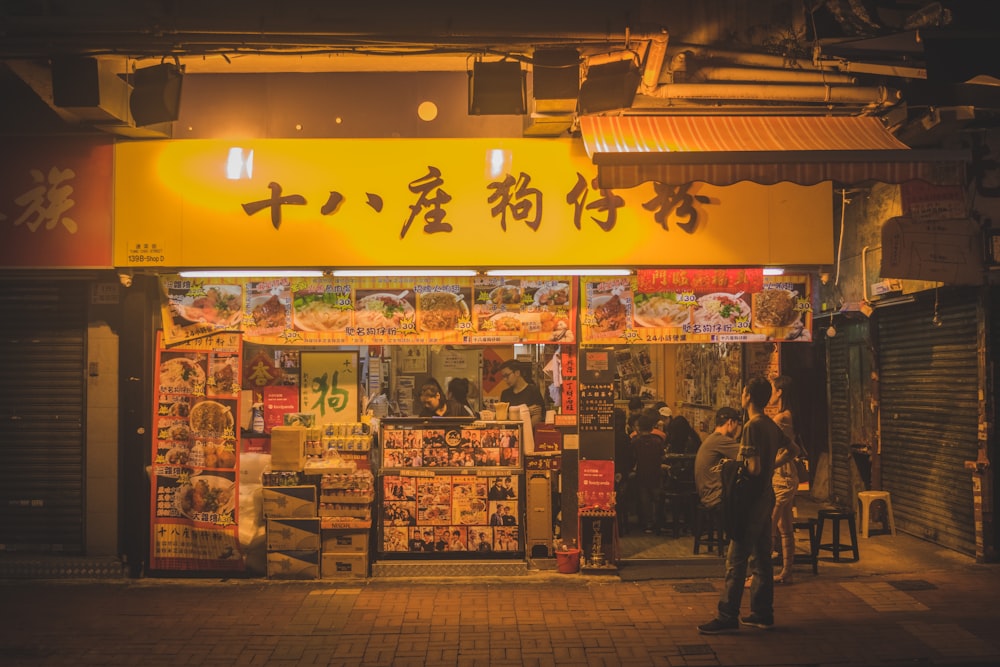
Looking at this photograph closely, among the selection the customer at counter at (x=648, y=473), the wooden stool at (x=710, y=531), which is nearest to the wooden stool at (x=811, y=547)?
the wooden stool at (x=710, y=531)

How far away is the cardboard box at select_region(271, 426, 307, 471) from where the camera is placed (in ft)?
28.8

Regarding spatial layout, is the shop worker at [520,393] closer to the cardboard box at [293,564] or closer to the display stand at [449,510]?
the display stand at [449,510]

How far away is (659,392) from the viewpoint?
1631 centimetres

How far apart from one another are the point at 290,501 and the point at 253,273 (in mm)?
2623

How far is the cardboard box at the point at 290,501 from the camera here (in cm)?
866

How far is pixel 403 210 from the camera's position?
27.6 ft

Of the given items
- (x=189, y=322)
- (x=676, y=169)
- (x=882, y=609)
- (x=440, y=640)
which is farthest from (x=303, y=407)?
(x=882, y=609)

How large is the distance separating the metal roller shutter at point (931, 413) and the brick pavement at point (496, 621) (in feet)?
3.29

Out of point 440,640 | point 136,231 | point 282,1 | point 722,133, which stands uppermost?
point 282,1

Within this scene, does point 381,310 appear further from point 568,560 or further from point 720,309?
point 720,309

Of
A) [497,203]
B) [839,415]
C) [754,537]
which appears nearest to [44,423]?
[497,203]

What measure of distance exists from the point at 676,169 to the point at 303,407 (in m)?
5.73

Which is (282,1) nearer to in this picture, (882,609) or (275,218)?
(275,218)

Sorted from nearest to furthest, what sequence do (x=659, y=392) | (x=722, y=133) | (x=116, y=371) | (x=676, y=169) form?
(x=676, y=169)
(x=722, y=133)
(x=116, y=371)
(x=659, y=392)
